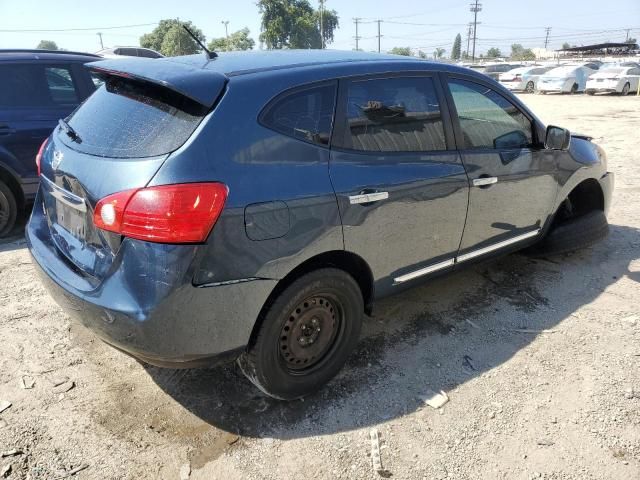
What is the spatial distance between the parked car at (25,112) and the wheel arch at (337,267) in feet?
12.4

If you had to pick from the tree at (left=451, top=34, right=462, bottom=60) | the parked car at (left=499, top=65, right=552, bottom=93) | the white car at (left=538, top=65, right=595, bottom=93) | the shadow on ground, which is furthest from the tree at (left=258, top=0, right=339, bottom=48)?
the shadow on ground

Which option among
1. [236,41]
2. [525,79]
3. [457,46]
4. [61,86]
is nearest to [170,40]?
[236,41]

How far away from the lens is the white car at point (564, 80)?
2520 cm

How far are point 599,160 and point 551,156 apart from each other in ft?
2.89

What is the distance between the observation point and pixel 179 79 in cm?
223

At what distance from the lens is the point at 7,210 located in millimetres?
4957

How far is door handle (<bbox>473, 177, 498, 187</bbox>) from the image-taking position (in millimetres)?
3211

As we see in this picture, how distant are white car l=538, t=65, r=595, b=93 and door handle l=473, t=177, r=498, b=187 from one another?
2565 centimetres

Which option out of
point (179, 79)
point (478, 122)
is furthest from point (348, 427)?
point (478, 122)

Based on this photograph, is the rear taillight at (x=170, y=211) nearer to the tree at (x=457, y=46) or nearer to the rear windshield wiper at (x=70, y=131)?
the rear windshield wiper at (x=70, y=131)

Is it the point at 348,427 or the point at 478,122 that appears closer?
the point at 348,427

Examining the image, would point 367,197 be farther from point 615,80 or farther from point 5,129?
point 615,80

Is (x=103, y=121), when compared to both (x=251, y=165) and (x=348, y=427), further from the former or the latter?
(x=348, y=427)

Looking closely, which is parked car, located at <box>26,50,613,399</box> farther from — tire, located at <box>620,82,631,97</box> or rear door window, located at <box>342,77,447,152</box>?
tire, located at <box>620,82,631,97</box>
